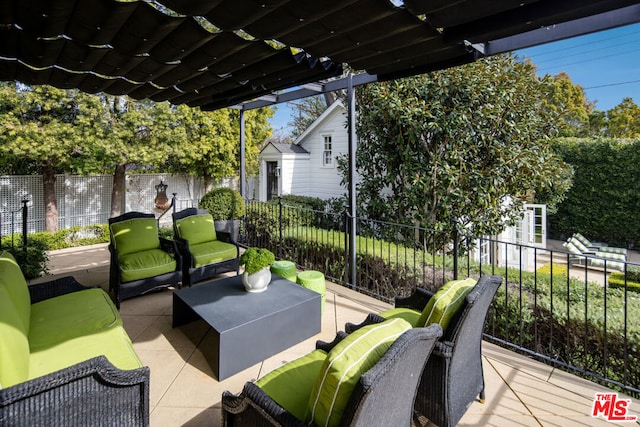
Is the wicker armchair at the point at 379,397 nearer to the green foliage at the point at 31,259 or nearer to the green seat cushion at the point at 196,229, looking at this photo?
the green seat cushion at the point at 196,229

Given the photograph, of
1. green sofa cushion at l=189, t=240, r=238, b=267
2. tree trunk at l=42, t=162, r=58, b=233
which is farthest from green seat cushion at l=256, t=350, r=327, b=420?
tree trunk at l=42, t=162, r=58, b=233

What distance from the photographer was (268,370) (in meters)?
2.70

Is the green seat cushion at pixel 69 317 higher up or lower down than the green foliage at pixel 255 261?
lower down

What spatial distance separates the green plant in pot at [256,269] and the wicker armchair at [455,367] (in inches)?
66.7

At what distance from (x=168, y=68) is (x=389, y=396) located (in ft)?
11.7

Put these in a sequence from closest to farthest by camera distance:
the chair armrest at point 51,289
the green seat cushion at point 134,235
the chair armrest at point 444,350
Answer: the chair armrest at point 444,350, the chair armrest at point 51,289, the green seat cushion at point 134,235

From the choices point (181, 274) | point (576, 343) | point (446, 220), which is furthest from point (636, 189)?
point (181, 274)

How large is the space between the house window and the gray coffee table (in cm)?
745

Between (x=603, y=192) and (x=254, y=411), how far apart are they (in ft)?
46.0

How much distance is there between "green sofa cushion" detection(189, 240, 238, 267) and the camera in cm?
456

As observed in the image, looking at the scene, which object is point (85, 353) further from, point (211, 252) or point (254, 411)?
point (211, 252)

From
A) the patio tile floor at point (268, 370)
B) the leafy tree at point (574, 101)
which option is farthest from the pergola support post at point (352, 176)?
the leafy tree at point (574, 101)

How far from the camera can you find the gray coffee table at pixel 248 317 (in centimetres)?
261

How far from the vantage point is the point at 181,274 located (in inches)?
170
